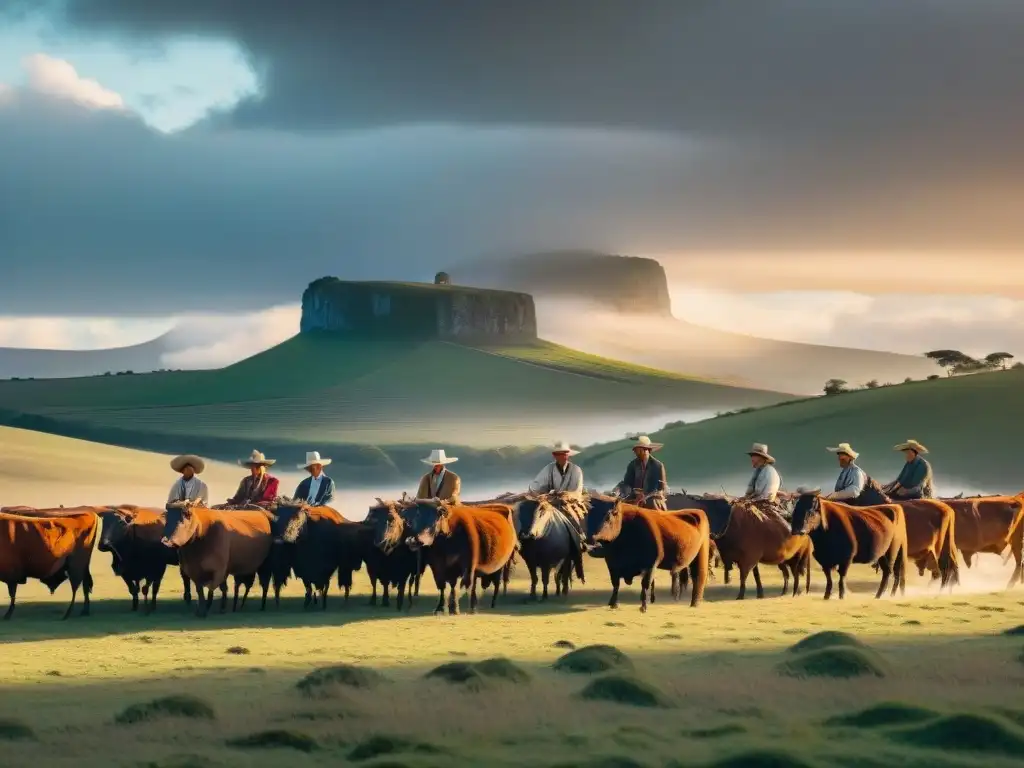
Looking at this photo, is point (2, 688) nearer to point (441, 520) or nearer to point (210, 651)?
point (210, 651)

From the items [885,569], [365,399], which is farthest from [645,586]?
[365,399]

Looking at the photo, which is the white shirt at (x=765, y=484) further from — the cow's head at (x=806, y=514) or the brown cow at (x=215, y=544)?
the brown cow at (x=215, y=544)

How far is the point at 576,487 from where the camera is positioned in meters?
26.9

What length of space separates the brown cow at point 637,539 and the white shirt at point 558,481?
1219 mm

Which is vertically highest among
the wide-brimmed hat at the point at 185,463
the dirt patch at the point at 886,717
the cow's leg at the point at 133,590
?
the wide-brimmed hat at the point at 185,463

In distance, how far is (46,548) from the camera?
81.0 feet

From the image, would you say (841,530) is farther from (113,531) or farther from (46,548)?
(46,548)

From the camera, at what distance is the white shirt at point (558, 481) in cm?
2686

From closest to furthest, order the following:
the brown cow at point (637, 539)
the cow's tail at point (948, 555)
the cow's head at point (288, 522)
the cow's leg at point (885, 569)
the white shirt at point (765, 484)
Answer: the brown cow at point (637, 539)
the cow's head at point (288, 522)
the white shirt at point (765, 484)
the cow's leg at point (885, 569)
the cow's tail at point (948, 555)

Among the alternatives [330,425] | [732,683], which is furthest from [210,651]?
[330,425]

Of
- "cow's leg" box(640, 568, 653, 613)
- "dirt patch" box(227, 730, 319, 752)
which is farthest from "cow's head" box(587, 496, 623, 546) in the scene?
"dirt patch" box(227, 730, 319, 752)

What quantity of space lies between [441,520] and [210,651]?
4833mm

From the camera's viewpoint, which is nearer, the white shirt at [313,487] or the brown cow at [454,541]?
the brown cow at [454,541]

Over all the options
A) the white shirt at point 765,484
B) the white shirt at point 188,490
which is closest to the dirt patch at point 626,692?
the white shirt at point 188,490
